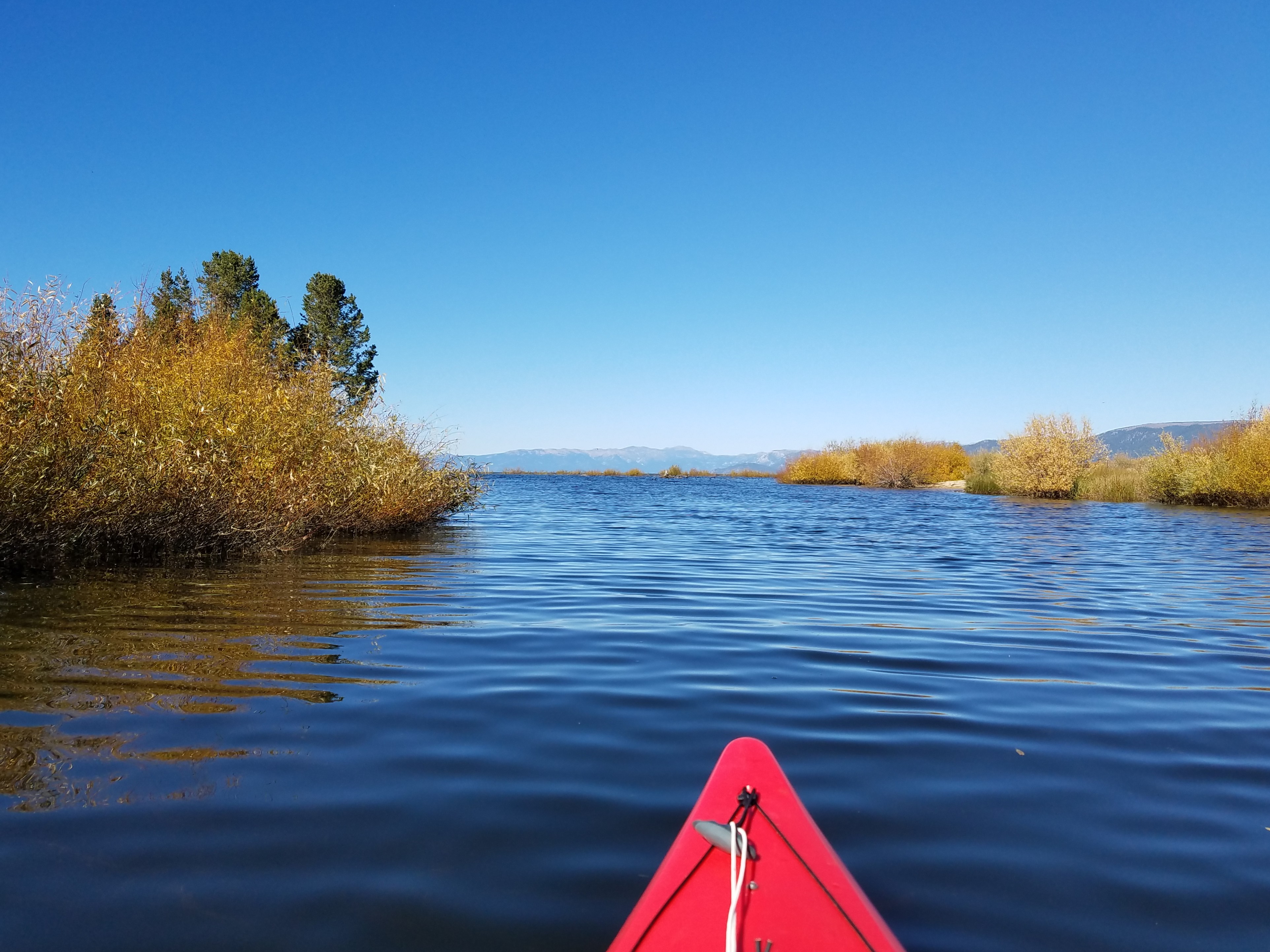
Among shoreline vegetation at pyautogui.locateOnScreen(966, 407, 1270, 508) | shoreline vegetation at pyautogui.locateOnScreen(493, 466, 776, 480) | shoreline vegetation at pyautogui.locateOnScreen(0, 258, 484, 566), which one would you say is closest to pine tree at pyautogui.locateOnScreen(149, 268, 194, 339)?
shoreline vegetation at pyautogui.locateOnScreen(0, 258, 484, 566)

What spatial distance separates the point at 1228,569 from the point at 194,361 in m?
16.7

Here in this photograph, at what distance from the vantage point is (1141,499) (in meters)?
36.5

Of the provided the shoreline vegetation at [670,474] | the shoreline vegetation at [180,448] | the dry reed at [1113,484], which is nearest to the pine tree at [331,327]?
the shoreline vegetation at [180,448]

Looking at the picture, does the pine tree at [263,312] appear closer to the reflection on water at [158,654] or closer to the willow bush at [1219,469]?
the reflection on water at [158,654]

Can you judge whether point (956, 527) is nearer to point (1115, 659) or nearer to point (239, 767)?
point (1115, 659)

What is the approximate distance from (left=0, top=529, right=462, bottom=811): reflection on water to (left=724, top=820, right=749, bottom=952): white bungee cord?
235 centimetres

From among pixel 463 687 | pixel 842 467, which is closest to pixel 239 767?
pixel 463 687

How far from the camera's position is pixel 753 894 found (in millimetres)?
2031

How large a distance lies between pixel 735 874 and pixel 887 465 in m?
59.0

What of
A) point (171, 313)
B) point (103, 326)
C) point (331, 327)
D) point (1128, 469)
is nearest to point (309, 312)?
point (331, 327)

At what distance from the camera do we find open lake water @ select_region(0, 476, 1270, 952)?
2.46m

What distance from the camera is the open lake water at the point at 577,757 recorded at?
8.07 feet

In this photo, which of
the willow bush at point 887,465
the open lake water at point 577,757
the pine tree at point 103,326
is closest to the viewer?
the open lake water at point 577,757

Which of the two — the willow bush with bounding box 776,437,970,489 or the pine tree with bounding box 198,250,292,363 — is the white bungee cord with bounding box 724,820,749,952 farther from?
the willow bush with bounding box 776,437,970,489
